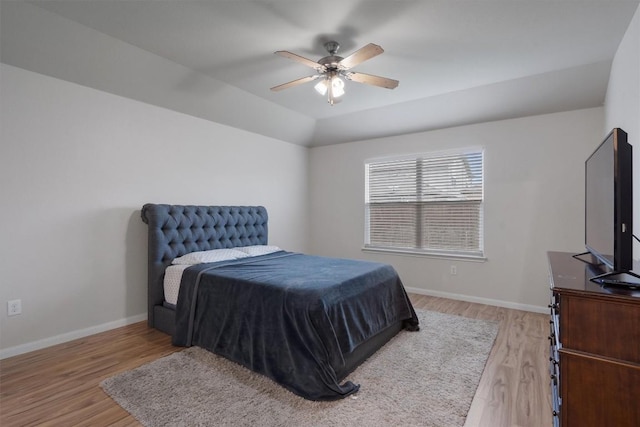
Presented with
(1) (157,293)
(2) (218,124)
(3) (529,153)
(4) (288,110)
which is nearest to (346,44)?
(4) (288,110)

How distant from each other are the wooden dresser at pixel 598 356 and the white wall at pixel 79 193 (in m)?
3.65

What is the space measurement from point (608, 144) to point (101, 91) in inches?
158

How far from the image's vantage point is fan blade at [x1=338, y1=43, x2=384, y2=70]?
2141mm

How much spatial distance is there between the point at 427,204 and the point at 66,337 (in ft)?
14.7

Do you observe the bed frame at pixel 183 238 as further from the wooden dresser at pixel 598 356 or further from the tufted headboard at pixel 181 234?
the wooden dresser at pixel 598 356

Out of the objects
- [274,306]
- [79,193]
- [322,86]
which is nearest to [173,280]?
[79,193]

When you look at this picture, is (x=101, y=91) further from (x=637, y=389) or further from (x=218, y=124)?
(x=637, y=389)

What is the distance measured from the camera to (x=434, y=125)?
430cm

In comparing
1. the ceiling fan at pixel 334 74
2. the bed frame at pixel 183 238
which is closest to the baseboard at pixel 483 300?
the bed frame at pixel 183 238

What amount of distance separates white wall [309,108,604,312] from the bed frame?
1640 mm

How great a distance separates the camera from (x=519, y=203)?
151 inches

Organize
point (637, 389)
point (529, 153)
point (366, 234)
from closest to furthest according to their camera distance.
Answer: point (637, 389), point (529, 153), point (366, 234)

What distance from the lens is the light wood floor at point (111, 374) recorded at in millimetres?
1842

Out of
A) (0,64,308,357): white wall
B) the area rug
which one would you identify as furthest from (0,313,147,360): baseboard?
the area rug
